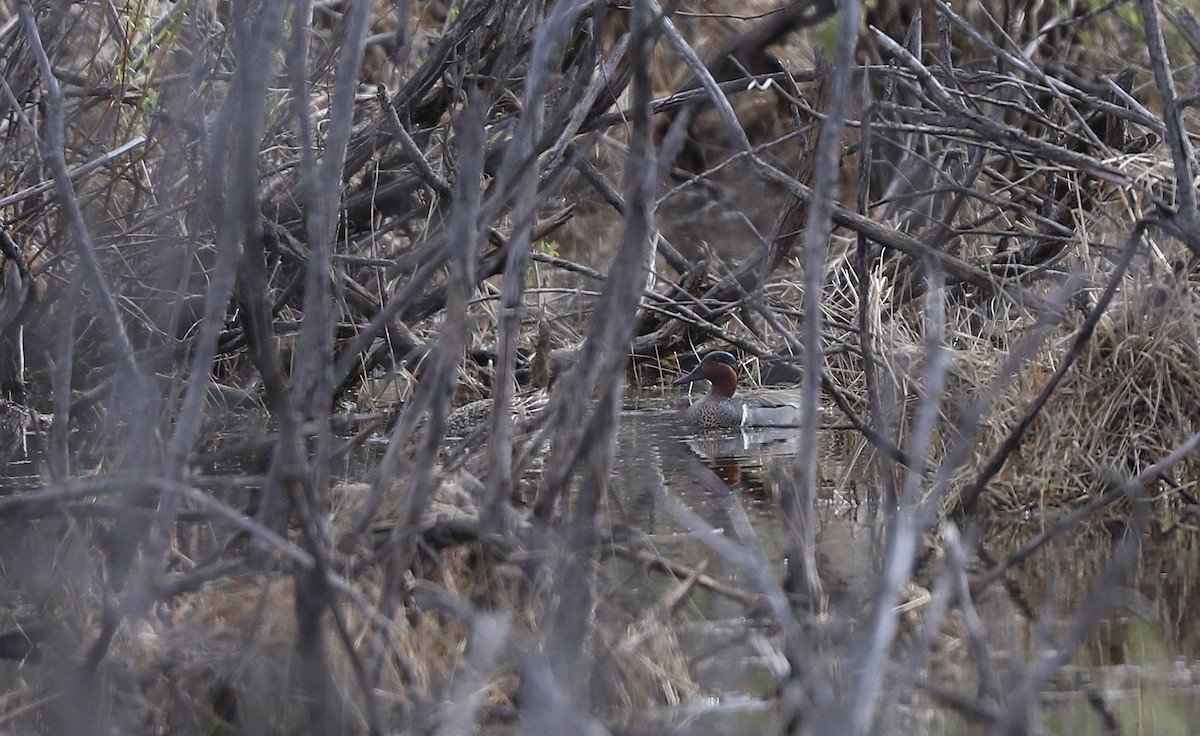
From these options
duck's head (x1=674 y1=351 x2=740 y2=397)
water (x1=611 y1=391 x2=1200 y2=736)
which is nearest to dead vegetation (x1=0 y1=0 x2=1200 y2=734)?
water (x1=611 y1=391 x2=1200 y2=736)

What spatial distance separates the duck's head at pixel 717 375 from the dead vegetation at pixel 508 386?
0.21 meters

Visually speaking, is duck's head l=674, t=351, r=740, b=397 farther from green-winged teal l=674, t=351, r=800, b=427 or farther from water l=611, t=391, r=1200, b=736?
water l=611, t=391, r=1200, b=736

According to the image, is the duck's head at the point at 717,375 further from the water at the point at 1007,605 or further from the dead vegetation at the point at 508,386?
the water at the point at 1007,605

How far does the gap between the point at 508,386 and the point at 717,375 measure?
14.7 ft

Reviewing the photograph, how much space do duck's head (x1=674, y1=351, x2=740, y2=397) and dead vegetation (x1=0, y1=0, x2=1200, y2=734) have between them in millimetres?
210

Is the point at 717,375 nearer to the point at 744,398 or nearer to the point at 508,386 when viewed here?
the point at 744,398

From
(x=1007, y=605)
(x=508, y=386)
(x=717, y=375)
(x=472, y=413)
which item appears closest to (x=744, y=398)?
(x=717, y=375)

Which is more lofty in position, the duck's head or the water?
the duck's head

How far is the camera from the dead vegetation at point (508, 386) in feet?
8.41

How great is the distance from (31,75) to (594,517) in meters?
2.59

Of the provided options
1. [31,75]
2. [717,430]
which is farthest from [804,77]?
[31,75]

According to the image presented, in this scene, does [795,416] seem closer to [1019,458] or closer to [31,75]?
[1019,458]

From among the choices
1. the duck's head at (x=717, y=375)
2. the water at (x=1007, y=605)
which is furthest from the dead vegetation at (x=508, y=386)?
the duck's head at (x=717, y=375)

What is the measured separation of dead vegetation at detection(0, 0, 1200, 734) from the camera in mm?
2564
